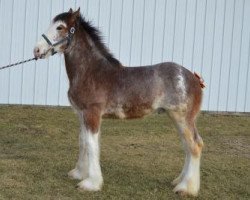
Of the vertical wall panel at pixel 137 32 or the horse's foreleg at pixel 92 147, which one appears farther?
the vertical wall panel at pixel 137 32

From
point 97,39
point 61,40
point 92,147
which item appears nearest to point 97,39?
point 97,39

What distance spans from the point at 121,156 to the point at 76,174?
1580mm

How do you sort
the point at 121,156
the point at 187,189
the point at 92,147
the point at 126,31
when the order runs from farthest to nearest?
the point at 126,31 → the point at 121,156 → the point at 187,189 → the point at 92,147

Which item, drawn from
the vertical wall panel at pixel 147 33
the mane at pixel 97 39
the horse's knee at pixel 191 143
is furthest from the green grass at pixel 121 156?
the mane at pixel 97 39

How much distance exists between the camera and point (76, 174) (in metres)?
6.45

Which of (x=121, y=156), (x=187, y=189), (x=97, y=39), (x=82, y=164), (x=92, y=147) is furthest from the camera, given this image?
(x=121, y=156)

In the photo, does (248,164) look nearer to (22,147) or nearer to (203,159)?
(203,159)

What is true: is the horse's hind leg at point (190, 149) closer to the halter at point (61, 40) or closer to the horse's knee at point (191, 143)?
the horse's knee at point (191, 143)

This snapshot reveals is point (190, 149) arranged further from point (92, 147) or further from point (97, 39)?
point (97, 39)

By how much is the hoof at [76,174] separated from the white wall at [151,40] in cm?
481

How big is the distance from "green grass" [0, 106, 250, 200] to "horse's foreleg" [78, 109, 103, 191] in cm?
13

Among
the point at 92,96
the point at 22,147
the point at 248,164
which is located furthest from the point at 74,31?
the point at 248,164

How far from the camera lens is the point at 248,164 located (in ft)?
25.8

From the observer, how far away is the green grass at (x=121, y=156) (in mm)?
6137
